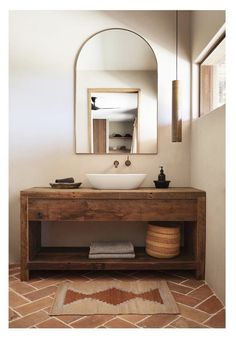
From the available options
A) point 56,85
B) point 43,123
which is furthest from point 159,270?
point 56,85

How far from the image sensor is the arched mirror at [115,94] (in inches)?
121

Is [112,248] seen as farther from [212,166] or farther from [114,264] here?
[212,166]

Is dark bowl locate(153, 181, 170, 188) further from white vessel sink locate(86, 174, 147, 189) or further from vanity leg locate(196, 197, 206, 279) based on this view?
vanity leg locate(196, 197, 206, 279)

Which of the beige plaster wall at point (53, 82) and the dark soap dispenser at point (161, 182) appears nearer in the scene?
the dark soap dispenser at point (161, 182)

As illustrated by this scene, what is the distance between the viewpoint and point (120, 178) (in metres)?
2.66

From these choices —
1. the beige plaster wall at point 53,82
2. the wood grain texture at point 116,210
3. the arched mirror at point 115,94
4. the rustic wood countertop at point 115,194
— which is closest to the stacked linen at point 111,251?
the wood grain texture at point 116,210

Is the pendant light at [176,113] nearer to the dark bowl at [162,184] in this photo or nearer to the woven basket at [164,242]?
the dark bowl at [162,184]

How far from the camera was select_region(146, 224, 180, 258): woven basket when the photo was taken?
105 inches

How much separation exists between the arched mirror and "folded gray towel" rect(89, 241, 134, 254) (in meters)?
0.89

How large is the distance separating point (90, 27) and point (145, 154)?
1357 millimetres

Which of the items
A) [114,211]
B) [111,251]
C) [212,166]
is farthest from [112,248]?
[212,166]

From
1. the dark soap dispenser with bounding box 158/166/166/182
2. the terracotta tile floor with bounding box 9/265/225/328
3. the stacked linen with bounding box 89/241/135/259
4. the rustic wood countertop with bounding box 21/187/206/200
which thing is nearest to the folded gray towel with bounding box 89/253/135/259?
the stacked linen with bounding box 89/241/135/259
